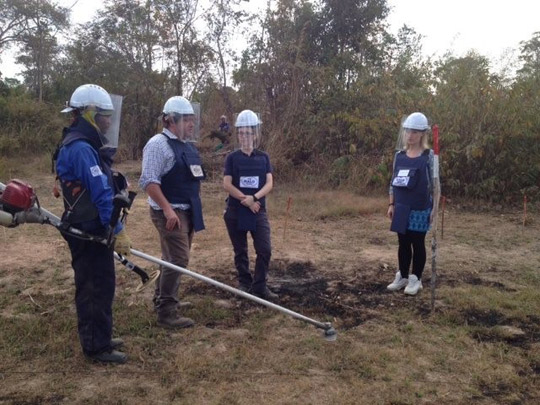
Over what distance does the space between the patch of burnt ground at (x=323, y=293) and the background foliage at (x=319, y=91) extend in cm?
502

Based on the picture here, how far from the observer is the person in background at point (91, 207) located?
3104 millimetres

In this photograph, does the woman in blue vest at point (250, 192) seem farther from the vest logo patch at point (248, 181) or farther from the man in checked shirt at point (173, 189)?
the man in checked shirt at point (173, 189)

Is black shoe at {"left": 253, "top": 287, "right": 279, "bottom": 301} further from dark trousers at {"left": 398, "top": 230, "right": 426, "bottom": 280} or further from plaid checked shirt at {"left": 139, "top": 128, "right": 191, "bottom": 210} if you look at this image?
plaid checked shirt at {"left": 139, "top": 128, "right": 191, "bottom": 210}

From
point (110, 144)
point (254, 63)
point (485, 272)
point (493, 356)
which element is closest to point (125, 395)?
point (110, 144)

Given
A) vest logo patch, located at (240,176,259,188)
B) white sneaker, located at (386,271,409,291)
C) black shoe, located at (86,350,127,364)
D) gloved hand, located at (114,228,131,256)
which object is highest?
vest logo patch, located at (240,176,259,188)

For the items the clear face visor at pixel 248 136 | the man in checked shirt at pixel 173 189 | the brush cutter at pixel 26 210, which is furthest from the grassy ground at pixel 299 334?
the clear face visor at pixel 248 136

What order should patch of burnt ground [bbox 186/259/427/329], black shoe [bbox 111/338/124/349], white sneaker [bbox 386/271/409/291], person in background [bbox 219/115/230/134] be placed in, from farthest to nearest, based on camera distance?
person in background [bbox 219/115/230/134] → white sneaker [bbox 386/271/409/291] → patch of burnt ground [bbox 186/259/427/329] → black shoe [bbox 111/338/124/349]

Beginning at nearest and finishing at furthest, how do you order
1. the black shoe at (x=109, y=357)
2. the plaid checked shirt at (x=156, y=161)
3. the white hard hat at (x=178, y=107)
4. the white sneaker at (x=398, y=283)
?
the black shoe at (x=109, y=357)
the plaid checked shirt at (x=156, y=161)
the white hard hat at (x=178, y=107)
the white sneaker at (x=398, y=283)

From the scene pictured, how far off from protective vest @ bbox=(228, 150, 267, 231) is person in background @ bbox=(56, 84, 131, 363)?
54.2 inches

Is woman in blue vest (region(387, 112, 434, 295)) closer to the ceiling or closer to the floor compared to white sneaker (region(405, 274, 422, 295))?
closer to the ceiling

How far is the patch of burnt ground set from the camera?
4.41 m

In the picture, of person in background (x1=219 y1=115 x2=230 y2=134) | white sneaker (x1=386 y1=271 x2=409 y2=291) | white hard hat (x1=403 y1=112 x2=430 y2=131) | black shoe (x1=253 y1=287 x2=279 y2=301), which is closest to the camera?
white hard hat (x1=403 y1=112 x2=430 y2=131)

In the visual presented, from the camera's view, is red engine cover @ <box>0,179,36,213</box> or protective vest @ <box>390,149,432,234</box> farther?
protective vest @ <box>390,149,432,234</box>

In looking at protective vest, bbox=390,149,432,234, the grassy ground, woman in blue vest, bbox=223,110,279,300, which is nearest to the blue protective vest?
the grassy ground
